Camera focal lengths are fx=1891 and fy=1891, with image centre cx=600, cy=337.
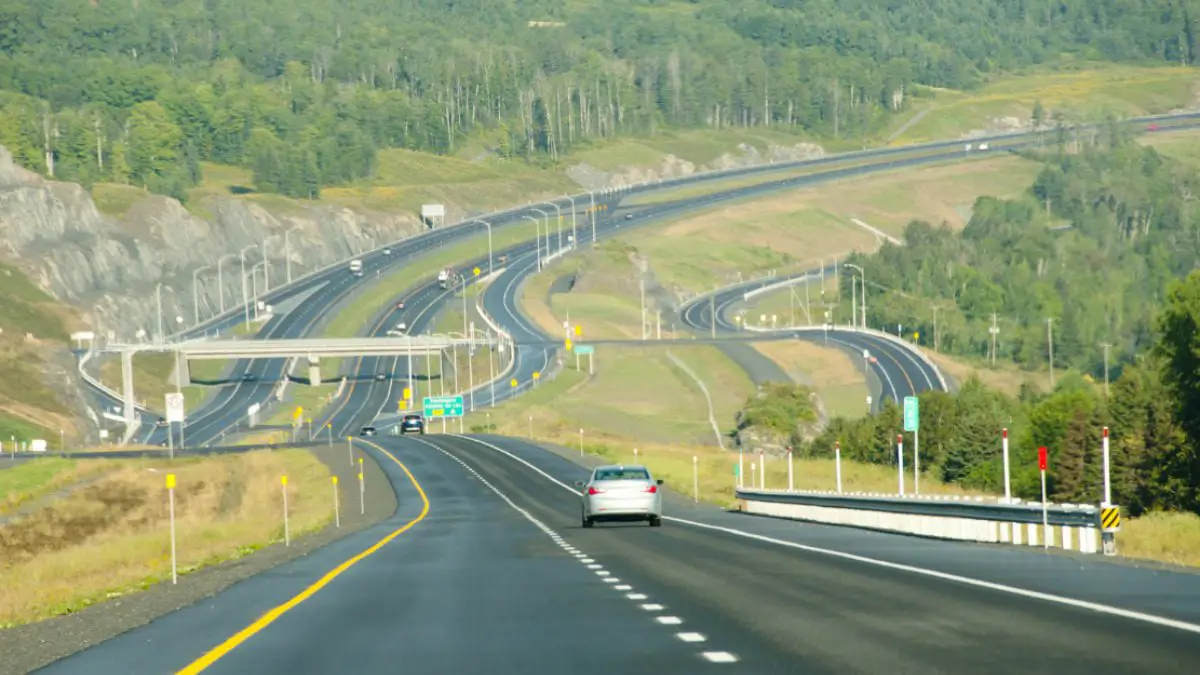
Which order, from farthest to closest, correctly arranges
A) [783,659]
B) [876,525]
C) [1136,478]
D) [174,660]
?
[1136,478] < [876,525] < [174,660] < [783,659]

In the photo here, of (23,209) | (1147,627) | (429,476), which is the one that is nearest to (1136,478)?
(429,476)

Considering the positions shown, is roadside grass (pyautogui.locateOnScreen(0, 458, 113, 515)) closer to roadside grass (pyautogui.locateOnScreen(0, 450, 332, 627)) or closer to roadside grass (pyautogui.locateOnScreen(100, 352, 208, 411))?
roadside grass (pyautogui.locateOnScreen(0, 450, 332, 627))

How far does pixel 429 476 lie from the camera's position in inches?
3701

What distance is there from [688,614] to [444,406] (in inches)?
4713

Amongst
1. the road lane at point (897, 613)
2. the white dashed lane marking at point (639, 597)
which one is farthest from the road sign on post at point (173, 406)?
the road lane at point (897, 613)

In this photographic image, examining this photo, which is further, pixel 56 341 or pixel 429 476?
pixel 56 341

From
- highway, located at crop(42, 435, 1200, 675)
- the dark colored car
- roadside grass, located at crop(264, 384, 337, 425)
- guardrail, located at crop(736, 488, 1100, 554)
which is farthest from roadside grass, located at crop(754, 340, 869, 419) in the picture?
highway, located at crop(42, 435, 1200, 675)

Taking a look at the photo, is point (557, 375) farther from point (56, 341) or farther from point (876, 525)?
point (876, 525)

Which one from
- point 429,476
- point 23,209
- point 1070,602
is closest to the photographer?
point 1070,602

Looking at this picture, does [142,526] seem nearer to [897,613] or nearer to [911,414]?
[911,414]

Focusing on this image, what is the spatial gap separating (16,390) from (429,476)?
66.6 metres

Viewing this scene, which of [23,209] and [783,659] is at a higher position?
[23,209]

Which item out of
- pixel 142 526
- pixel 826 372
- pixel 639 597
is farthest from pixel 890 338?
pixel 639 597

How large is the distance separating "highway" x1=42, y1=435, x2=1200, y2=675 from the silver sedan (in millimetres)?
8854
